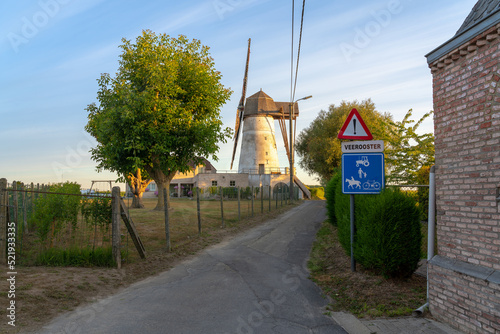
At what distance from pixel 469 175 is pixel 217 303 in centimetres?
398

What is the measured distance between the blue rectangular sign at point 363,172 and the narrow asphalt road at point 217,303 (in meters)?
2.12

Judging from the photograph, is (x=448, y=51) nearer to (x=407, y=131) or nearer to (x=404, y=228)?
(x=404, y=228)

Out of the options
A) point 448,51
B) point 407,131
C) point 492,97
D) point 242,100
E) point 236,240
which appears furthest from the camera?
point 242,100

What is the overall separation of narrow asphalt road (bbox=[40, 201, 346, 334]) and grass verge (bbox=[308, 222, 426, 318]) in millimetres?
306

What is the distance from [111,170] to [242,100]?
29362 mm

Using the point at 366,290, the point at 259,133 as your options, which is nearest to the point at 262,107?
the point at 259,133

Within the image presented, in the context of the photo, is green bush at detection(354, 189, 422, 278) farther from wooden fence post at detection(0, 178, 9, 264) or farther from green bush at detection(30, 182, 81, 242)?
wooden fence post at detection(0, 178, 9, 264)

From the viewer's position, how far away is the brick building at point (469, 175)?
4148 mm

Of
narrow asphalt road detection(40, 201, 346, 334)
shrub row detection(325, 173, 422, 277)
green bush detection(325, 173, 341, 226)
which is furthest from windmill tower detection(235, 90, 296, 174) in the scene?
shrub row detection(325, 173, 422, 277)

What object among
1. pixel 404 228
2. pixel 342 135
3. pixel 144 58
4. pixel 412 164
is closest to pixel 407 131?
pixel 412 164

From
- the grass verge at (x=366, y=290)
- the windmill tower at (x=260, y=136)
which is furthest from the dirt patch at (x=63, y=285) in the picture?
the windmill tower at (x=260, y=136)

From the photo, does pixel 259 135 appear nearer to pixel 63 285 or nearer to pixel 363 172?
pixel 363 172

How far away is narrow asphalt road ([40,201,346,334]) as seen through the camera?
183 inches

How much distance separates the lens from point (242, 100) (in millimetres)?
49906
